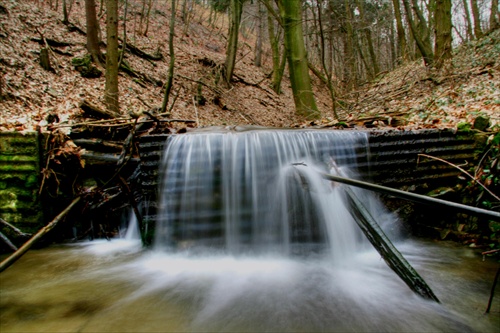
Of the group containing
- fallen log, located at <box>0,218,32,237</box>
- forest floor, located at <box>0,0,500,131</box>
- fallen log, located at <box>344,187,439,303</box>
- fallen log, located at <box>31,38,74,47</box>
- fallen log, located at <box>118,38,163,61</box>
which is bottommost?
fallen log, located at <box>344,187,439,303</box>

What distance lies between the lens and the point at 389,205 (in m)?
5.06

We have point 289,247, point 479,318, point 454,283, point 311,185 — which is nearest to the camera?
point 479,318

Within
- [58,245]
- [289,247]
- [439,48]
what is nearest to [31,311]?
[58,245]

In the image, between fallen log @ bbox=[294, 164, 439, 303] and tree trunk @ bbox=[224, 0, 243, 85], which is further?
tree trunk @ bbox=[224, 0, 243, 85]

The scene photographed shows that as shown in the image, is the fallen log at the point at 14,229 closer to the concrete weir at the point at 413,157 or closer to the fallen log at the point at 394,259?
the fallen log at the point at 394,259

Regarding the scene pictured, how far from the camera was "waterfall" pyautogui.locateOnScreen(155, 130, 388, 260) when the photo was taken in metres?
4.60

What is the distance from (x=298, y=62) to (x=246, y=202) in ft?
21.0

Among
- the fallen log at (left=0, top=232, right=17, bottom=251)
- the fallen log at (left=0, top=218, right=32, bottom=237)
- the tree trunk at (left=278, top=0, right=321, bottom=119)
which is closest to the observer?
the fallen log at (left=0, top=232, right=17, bottom=251)

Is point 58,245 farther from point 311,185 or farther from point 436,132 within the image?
point 436,132

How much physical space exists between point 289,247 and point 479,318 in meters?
2.35

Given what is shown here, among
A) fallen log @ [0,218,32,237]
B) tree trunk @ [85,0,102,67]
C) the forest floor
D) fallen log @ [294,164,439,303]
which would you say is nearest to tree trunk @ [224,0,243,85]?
the forest floor

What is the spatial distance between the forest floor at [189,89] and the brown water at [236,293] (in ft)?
7.61

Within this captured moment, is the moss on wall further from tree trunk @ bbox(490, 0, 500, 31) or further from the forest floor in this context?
tree trunk @ bbox(490, 0, 500, 31)

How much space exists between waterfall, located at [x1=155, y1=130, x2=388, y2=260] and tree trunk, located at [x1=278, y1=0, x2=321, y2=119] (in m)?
4.90
